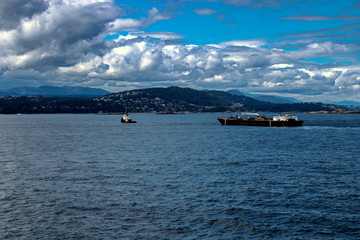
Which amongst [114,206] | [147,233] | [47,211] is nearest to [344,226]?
[147,233]

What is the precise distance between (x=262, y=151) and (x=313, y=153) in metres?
10.4

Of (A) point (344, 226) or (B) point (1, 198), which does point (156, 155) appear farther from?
(A) point (344, 226)

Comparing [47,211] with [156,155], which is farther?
[156,155]

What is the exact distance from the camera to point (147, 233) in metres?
27.6

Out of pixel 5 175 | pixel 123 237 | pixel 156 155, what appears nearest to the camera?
pixel 123 237

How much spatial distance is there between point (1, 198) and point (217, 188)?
76.3ft

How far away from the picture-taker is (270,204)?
115 feet

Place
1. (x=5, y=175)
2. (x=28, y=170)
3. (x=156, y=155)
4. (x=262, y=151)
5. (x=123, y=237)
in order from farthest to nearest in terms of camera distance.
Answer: (x=262, y=151)
(x=156, y=155)
(x=28, y=170)
(x=5, y=175)
(x=123, y=237)

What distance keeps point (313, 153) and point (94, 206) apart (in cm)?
5293

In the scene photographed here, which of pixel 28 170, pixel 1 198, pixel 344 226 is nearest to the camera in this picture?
pixel 344 226

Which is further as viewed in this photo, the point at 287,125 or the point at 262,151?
the point at 287,125

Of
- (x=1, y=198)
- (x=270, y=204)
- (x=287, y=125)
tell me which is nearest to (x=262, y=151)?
(x=270, y=204)

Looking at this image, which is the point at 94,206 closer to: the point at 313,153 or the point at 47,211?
the point at 47,211

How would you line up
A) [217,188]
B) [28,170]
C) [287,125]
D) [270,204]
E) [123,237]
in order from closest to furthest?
[123,237] < [270,204] < [217,188] < [28,170] < [287,125]
